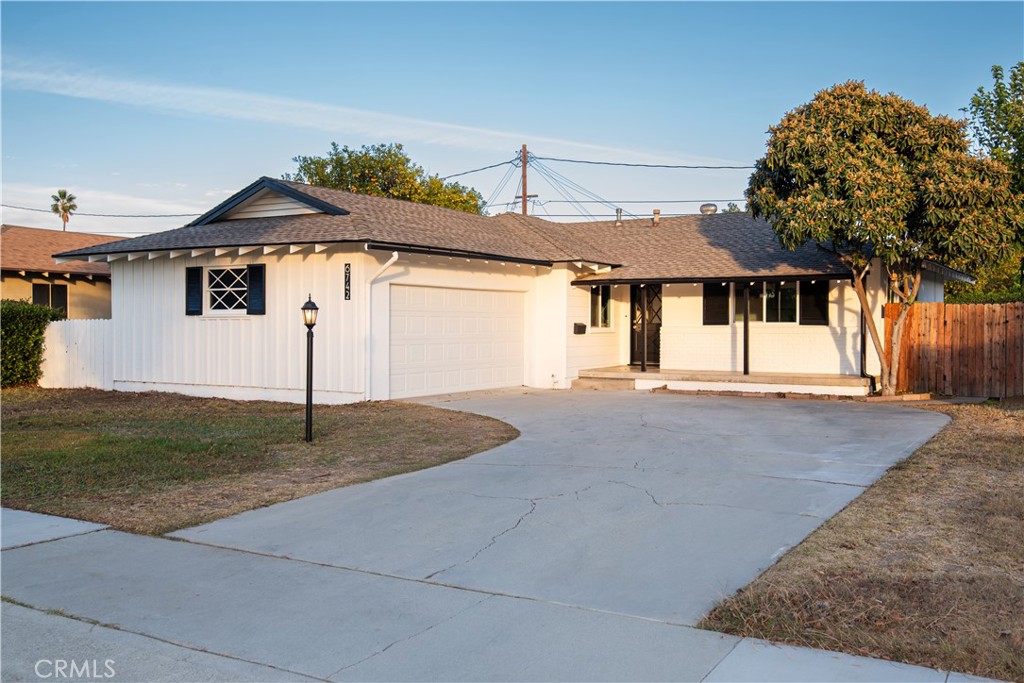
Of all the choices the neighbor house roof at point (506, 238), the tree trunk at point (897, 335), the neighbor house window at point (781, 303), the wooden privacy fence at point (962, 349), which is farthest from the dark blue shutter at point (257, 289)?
the wooden privacy fence at point (962, 349)

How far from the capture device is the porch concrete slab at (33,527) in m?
7.12

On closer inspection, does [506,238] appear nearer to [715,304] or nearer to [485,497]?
[715,304]

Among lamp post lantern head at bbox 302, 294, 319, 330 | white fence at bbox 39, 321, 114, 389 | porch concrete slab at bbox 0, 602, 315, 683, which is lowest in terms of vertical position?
porch concrete slab at bbox 0, 602, 315, 683

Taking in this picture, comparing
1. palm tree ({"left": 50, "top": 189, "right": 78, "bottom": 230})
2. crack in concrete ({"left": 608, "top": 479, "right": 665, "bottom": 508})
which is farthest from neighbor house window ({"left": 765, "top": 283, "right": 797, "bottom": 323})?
palm tree ({"left": 50, "top": 189, "right": 78, "bottom": 230})

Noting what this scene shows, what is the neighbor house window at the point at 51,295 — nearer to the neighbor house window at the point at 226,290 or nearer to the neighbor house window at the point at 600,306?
the neighbor house window at the point at 226,290

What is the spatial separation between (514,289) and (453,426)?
7.28 m

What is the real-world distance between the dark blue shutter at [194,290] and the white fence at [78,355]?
266 cm

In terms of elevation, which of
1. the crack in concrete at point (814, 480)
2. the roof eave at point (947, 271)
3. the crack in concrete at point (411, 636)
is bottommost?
the crack in concrete at point (411, 636)

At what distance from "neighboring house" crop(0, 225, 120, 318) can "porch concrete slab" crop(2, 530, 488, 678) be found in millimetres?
20776

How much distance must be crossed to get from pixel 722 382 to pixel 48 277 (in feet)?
65.3

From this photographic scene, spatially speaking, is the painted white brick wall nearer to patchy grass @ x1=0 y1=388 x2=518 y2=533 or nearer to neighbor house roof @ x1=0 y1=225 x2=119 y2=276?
patchy grass @ x1=0 y1=388 x2=518 y2=533

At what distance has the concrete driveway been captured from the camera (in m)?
4.67

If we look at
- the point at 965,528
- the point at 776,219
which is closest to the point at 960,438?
the point at 965,528

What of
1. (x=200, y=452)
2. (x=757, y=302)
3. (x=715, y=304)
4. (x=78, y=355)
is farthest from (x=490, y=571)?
(x=78, y=355)
